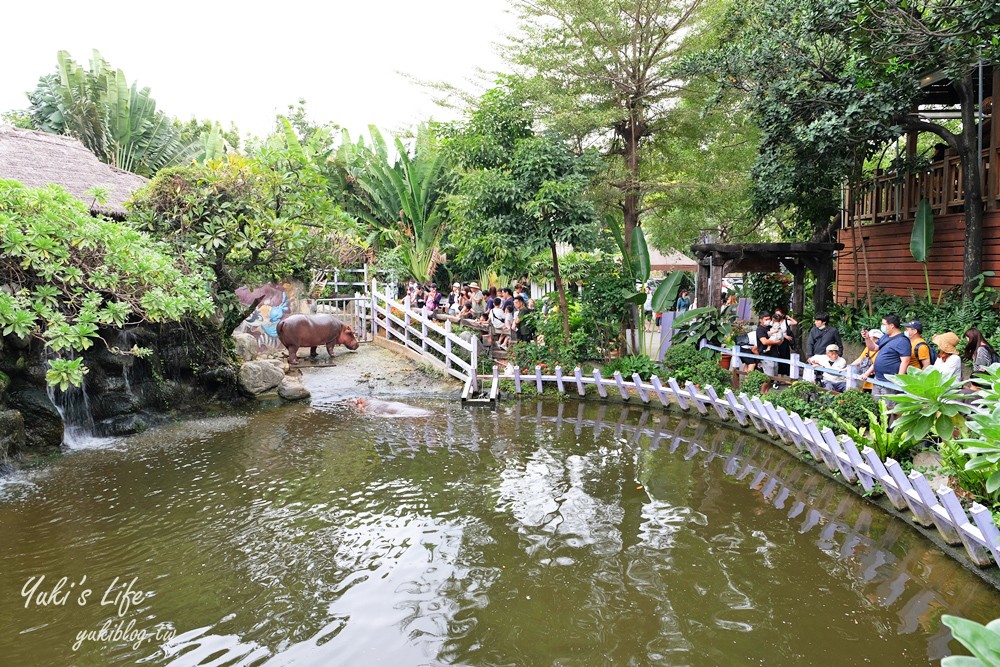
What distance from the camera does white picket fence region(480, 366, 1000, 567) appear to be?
5.56m

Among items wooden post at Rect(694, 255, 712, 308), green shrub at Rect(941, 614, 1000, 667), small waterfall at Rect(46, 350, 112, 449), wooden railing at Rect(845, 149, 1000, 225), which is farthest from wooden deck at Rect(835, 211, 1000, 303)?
small waterfall at Rect(46, 350, 112, 449)

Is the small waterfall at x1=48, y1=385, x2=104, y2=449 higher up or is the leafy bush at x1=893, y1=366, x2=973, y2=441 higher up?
the leafy bush at x1=893, y1=366, x2=973, y2=441

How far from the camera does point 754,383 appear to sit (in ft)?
33.8

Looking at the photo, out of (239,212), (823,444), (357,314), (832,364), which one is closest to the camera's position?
(823,444)

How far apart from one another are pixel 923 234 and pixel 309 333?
12291 millimetres

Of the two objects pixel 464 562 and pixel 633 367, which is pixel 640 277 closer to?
pixel 633 367

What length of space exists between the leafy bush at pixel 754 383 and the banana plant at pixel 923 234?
13.3ft

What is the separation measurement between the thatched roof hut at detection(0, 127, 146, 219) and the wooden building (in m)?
14.6

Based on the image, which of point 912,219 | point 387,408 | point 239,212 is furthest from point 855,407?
point 239,212

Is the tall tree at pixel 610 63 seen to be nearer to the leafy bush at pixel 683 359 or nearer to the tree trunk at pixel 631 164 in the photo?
the tree trunk at pixel 631 164

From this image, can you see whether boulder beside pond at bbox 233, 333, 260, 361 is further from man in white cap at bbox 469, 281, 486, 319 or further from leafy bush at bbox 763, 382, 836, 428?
leafy bush at bbox 763, 382, 836, 428

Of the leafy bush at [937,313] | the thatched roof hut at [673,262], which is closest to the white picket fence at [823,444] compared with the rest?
the leafy bush at [937,313]

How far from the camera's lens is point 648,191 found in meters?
15.7

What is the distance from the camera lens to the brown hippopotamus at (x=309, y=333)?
598 inches
